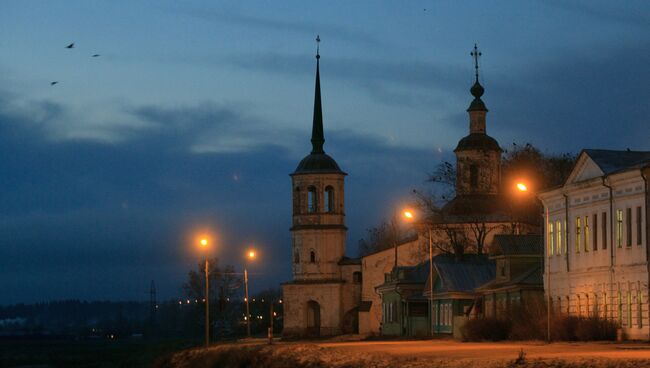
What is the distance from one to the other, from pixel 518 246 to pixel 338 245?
50.5 m

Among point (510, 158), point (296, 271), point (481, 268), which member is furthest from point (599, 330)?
point (296, 271)

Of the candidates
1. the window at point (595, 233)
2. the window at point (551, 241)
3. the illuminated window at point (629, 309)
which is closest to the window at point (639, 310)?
the illuminated window at point (629, 309)

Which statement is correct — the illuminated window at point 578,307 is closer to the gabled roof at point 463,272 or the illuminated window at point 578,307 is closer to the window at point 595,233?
the window at point 595,233

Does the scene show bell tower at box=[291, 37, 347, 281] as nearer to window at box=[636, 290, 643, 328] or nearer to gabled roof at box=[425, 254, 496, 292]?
gabled roof at box=[425, 254, 496, 292]

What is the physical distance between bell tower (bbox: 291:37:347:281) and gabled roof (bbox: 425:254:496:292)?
3602 cm

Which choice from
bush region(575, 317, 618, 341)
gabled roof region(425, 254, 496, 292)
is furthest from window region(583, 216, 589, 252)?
gabled roof region(425, 254, 496, 292)

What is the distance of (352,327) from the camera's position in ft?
374

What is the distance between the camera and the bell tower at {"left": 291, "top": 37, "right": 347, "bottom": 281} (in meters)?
116

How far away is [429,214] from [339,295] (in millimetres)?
16821

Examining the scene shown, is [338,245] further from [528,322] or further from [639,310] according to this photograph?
[639,310]

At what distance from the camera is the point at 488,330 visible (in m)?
58.8

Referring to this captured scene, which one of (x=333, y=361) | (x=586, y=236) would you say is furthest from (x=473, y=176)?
(x=333, y=361)

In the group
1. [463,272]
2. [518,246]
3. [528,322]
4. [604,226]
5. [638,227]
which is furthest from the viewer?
[463,272]

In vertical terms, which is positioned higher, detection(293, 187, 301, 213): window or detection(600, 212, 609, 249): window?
detection(293, 187, 301, 213): window
